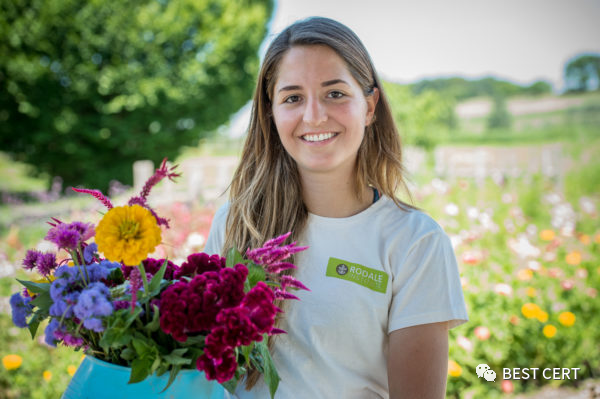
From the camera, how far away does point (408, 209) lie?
1.48 metres

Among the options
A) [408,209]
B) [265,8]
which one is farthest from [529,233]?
[265,8]

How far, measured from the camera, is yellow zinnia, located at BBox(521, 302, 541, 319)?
2738 mm

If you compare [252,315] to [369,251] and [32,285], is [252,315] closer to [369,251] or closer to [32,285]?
[32,285]

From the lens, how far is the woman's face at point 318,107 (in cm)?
138

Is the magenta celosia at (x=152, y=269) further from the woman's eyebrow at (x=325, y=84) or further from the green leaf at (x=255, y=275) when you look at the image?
the woman's eyebrow at (x=325, y=84)

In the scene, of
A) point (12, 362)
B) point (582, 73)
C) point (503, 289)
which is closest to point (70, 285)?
point (12, 362)

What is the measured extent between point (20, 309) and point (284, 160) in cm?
102

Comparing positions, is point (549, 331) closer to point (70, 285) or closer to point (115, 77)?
point (70, 285)

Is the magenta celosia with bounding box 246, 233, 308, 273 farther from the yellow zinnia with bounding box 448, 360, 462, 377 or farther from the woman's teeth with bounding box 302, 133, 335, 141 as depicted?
the yellow zinnia with bounding box 448, 360, 462, 377

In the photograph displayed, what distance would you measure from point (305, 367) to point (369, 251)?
15.0 inches

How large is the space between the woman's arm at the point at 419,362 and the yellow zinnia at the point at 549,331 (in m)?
1.86

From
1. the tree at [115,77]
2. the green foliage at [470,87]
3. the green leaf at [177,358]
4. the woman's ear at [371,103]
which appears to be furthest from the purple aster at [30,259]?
the green foliage at [470,87]

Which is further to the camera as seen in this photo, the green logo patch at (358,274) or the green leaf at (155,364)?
the green logo patch at (358,274)
